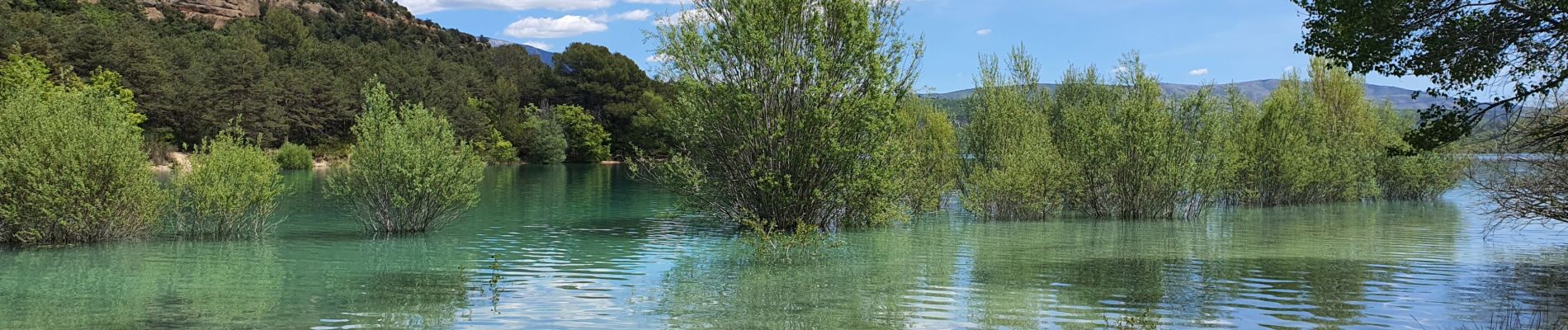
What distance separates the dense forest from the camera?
67812 mm

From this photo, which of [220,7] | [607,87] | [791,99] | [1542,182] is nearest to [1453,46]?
[1542,182]

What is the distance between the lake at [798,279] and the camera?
1166 centimetres

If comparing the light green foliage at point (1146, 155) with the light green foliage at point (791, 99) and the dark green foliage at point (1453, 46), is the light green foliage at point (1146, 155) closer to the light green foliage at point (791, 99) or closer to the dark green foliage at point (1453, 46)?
the light green foliage at point (791, 99)

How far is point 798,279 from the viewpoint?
1528cm

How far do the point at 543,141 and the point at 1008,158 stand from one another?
7367cm

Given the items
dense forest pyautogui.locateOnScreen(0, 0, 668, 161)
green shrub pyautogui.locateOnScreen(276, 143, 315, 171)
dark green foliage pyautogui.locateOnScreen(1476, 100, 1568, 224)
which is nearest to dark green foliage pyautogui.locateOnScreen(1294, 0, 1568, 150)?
dark green foliage pyautogui.locateOnScreen(1476, 100, 1568, 224)

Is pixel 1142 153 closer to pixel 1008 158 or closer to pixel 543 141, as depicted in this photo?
pixel 1008 158

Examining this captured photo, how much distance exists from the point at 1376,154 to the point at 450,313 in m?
40.5

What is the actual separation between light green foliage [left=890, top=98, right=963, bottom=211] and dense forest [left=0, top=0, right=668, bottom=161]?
24400 mm

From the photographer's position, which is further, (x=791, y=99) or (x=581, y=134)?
(x=581, y=134)

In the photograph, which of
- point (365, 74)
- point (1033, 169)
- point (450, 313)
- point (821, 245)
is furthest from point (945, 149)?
point (365, 74)

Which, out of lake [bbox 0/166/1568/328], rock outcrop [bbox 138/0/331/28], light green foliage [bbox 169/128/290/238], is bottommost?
lake [bbox 0/166/1568/328]

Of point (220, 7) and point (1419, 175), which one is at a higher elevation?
point (220, 7)

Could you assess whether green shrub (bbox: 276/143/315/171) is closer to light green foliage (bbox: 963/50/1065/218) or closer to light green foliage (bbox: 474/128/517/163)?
light green foliage (bbox: 474/128/517/163)
